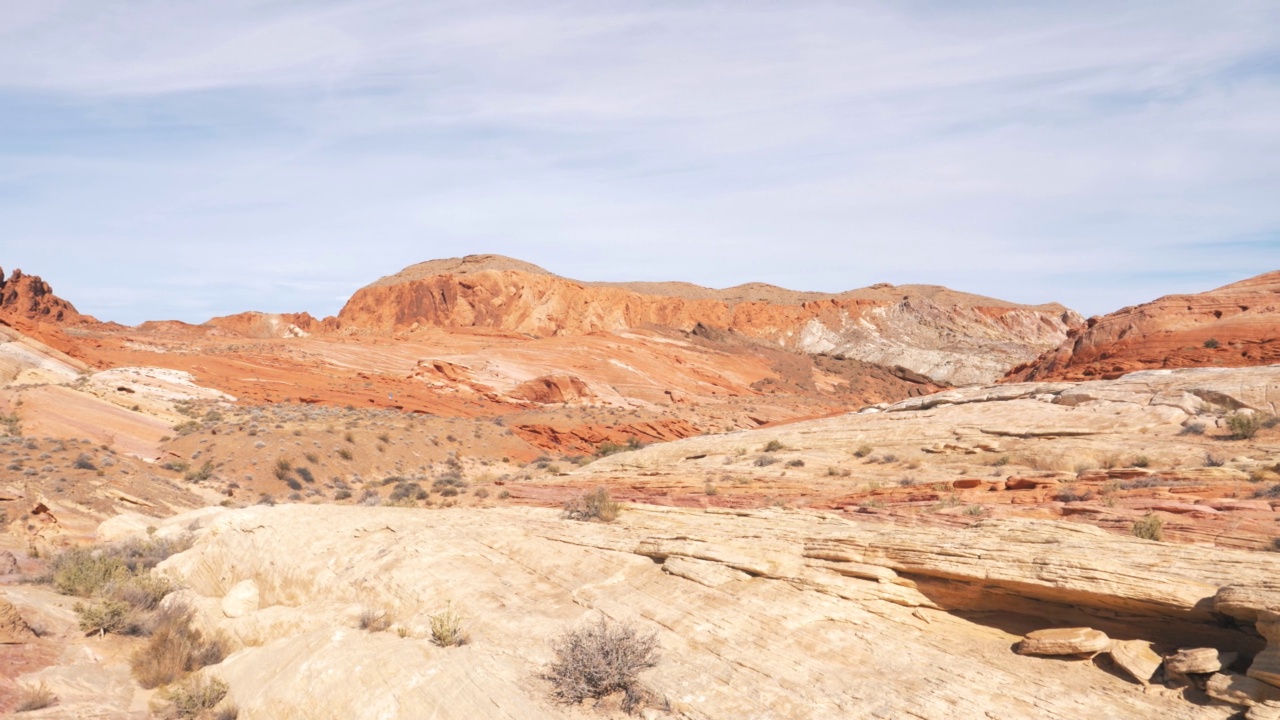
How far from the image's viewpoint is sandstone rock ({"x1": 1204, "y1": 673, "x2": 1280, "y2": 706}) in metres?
5.36

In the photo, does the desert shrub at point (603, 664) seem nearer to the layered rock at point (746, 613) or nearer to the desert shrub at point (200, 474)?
the layered rock at point (746, 613)

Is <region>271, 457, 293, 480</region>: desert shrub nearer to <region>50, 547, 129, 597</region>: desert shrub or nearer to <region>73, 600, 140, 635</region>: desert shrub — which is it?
<region>50, 547, 129, 597</region>: desert shrub

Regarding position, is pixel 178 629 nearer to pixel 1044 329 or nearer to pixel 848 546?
pixel 848 546

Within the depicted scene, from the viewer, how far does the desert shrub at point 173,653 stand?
33.4 ft

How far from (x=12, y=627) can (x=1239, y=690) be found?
13.3 meters

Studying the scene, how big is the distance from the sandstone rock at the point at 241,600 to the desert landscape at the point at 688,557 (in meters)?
0.04

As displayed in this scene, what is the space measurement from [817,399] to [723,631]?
179ft

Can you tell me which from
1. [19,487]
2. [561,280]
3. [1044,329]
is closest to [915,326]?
[1044,329]

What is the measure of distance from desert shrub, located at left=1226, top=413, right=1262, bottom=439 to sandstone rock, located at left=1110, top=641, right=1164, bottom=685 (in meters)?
14.1

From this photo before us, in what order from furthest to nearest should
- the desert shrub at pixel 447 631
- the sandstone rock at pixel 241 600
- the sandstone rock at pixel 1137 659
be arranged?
the sandstone rock at pixel 241 600
the desert shrub at pixel 447 631
the sandstone rock at pixel 1137 659

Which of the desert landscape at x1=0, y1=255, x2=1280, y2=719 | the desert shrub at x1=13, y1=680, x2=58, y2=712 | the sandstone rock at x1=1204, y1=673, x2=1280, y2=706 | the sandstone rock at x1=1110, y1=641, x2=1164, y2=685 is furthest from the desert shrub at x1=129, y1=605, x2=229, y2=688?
the sandstone rock at x1=1204, y1=673, x2=1280, y2=706

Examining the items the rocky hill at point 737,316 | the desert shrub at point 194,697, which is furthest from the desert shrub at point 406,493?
the rocky hill at point 737,316

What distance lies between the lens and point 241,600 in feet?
38.7

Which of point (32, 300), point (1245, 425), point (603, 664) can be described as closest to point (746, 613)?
point (603, 664)
